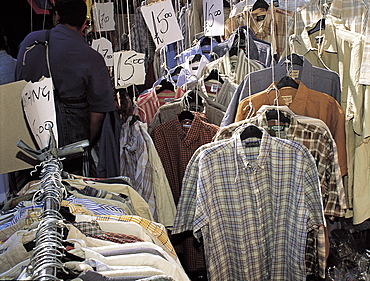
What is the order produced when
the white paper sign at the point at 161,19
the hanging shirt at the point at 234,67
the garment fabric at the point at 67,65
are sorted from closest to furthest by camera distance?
1. the white paper sign at the point at 161,19
2. the garment fabric at the point at 67,65
3. the hanging shirt at the point at 234,67

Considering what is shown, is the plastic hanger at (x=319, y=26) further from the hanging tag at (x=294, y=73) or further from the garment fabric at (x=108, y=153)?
the garment fabric at (x=108, y=153)

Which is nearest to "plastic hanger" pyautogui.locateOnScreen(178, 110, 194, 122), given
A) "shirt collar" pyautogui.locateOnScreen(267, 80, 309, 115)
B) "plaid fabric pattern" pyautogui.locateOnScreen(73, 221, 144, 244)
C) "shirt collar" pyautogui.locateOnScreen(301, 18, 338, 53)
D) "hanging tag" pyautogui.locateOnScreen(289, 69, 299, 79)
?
"shirt collar" pyautogui.locateOnScreen(267, 80, 309, 115)

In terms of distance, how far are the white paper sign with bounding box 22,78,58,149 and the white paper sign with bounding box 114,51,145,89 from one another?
67 centimetres

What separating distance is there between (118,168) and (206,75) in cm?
84

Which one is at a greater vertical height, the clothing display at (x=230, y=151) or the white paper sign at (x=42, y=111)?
the white paper sign at (x=42, y=111)

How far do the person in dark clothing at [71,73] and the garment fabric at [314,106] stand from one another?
0.76m

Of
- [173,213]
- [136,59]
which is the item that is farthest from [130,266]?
[136,59]

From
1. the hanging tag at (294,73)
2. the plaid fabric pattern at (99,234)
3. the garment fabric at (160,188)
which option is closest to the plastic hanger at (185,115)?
the garment fabric at (160,188)

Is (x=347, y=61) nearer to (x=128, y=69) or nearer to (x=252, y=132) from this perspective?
(x=252, y=132)

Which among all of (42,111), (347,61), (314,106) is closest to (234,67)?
(347,61)

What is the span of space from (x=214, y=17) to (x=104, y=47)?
65 cm

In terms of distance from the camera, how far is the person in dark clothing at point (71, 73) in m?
2.12

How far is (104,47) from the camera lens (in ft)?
7.88

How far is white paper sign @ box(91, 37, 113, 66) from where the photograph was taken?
2.38m
